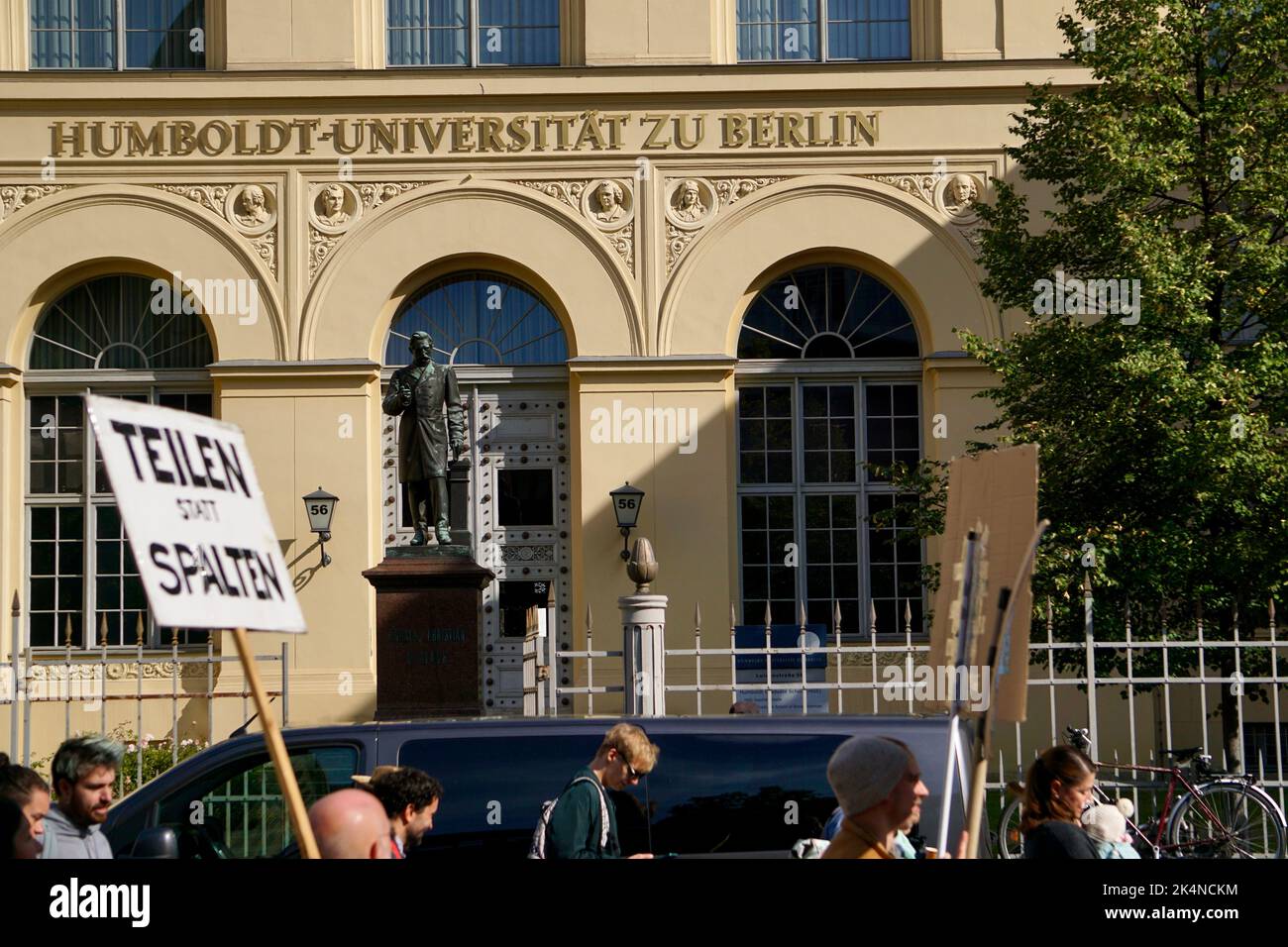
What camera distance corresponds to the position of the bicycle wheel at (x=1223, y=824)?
11.8 m

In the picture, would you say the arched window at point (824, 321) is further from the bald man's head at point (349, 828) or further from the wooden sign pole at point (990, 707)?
the bald man's head at point (349, 828)

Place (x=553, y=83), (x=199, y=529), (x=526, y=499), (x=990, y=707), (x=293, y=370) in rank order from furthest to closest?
(x=526, y=499)
(x=553, y=83)
(x=293, y=370)
(x=990, y=707)
(x=199, y=529)

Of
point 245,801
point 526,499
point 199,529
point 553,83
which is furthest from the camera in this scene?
point 526,499

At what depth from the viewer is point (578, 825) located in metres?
6.49

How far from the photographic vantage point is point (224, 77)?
20281 millimetres

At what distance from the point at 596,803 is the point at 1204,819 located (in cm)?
726

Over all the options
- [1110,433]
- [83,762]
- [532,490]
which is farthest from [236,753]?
[532,490]

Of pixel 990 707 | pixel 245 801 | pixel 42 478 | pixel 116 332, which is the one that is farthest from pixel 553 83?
pixel 990 707

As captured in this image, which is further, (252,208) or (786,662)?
(252,208)

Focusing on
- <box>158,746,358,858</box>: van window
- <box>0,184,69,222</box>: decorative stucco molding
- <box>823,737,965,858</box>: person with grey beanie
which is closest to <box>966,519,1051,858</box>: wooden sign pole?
<box>823,737,965,858</box>: person with grey beanie

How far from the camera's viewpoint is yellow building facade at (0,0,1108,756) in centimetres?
2016

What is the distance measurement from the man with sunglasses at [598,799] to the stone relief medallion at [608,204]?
14323 millimetres

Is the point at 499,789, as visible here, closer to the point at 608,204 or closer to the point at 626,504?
the point at 626,504
